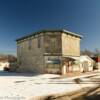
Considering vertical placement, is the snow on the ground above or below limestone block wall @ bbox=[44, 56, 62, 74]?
below

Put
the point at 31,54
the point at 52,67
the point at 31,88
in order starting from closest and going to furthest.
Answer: the point at 31,88 → the point at 52,67 → the point at 31,54

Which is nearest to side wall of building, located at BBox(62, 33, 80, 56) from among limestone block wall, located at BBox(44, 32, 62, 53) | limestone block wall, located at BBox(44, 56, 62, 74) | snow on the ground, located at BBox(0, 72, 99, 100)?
limestone block wall, located at BBox(44, 32, 62, 53)

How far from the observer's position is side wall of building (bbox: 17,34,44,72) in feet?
84.8

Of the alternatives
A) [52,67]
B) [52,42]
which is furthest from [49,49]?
[52,67]

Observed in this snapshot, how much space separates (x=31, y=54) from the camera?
2800cm

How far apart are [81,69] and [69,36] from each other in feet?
24.2

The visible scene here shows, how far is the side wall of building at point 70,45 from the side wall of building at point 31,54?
359 cm

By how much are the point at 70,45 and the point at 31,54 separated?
23.0 ft

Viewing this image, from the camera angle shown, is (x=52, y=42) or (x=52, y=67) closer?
(x=52, y=67)

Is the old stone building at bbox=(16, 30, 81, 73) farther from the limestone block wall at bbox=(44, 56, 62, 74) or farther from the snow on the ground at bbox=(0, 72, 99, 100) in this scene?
the snow on the ground at bbox=(0, 72, 99, 100)

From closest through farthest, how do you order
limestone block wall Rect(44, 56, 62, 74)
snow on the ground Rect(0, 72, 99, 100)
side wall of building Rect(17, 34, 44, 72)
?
1. snow on the ground Rect(0, 72, 99, 100)
2. limestone block wall Rect(44, 56, 62, 74)
3. side wall of building Rect(17, 34, 44, 72)

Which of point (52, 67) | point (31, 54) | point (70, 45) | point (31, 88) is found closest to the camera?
point (31, 88)

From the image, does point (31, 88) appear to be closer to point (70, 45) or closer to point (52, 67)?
point (52, 67)

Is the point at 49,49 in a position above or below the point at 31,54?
above
